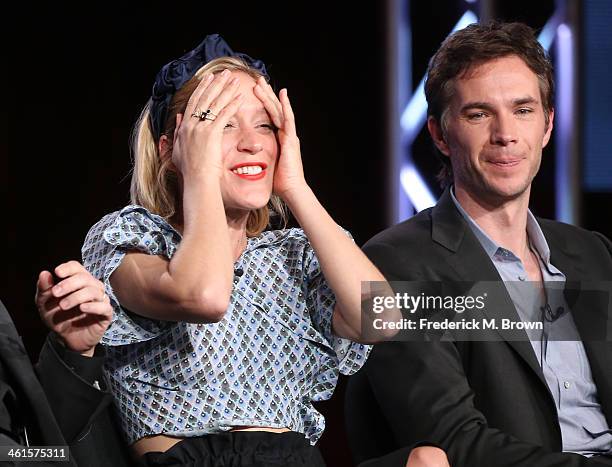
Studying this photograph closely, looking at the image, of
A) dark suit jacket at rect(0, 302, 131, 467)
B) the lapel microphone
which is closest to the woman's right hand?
dark suit jacket at rect(0, 302, 131, 467)

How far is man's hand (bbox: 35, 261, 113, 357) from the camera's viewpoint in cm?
177

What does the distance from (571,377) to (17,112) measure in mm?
1902

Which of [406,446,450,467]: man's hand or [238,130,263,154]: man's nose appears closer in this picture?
[406,446,450,467]: man's hand

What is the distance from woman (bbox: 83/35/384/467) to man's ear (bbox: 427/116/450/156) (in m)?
0.54

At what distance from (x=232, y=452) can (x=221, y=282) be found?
355mm

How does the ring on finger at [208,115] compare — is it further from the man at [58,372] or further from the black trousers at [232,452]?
the black trousers at [232,452]

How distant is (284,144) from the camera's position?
7.54 ft

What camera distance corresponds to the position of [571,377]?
2422mm

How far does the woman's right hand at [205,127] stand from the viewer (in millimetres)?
2111

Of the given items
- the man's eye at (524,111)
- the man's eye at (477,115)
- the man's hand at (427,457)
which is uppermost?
the man's eye at (524,111)

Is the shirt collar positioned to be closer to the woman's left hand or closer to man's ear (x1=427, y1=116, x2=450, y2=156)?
Answer: man's ear (x1=427, y1=116, x2=450, y2=156)

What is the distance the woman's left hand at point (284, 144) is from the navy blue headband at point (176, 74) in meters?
0.14

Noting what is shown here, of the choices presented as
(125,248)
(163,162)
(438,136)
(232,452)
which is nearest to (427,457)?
(232,452)

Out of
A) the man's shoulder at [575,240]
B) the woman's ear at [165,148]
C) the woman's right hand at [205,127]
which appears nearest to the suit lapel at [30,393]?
the woman's right hand at [205,127]
